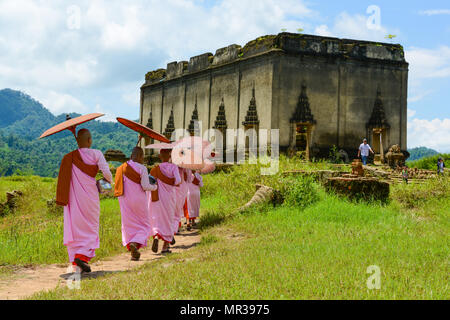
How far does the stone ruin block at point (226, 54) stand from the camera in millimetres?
22297

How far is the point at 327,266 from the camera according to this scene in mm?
4820

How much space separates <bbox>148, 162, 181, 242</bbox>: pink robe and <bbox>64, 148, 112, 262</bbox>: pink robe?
1623 millimetres

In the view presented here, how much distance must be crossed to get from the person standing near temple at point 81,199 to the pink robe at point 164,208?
162cm

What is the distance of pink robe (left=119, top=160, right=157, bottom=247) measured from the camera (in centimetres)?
670

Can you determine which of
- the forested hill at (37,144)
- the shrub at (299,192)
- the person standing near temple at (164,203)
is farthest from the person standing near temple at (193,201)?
the forested hill at (37,144)

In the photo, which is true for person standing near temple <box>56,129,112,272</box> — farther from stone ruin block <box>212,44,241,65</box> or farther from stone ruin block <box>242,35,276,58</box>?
stone ruin block <box>212,44,241,65</box>

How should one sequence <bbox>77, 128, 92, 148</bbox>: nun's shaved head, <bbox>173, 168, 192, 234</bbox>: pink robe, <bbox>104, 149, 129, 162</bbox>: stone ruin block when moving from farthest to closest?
<bbox>104, 149, 129, 162</bbox>: stone ruin block → <bbox>173, 168, 192, 234</bbox>: pink robe → <bbox>77, 128, 92, 148</bbox>: nun's shaved head

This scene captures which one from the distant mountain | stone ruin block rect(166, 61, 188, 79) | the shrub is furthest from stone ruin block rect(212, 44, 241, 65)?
the distant mountain

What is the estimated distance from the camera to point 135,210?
6.75 m

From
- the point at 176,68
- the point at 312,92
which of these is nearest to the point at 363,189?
the point at 312,92

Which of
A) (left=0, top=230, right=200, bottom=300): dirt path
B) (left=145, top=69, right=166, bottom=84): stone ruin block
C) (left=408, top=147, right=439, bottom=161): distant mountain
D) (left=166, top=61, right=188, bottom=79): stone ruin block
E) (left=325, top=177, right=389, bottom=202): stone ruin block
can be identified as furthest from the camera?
(left=408, top=147, right=439, bottom=161): distant mountain

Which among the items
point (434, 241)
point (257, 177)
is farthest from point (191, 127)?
point (434, 241)

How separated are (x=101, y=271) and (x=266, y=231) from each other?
2.85 m
